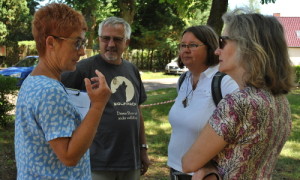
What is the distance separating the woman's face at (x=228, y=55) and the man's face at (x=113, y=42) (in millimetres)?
1457

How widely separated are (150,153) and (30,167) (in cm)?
465

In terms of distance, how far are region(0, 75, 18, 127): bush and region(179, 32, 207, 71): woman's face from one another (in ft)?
17.4

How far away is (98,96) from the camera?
174cm

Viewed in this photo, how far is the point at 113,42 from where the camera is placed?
320 centimetres

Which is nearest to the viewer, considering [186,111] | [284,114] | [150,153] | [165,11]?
[284,114]

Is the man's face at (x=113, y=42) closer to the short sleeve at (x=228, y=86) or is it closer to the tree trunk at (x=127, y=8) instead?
the short sleeve at (x=228, y=86)

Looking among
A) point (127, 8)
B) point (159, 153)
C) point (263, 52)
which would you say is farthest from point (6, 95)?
point (127, 8)

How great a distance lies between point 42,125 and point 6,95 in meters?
6.34

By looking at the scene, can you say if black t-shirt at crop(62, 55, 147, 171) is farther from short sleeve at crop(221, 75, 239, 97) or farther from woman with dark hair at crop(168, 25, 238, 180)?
short sleeve at crop(221, 75, 239, 97)

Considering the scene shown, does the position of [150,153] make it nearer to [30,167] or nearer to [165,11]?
[30,167]

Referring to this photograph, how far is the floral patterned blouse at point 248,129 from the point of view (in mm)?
1572

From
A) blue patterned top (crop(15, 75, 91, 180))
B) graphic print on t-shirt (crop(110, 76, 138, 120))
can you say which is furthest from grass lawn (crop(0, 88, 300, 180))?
blue patterned top (crop(15, 75, 91, 180))

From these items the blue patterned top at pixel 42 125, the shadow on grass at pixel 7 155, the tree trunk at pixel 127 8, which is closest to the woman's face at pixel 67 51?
the blue patterned top at pixel 42 125

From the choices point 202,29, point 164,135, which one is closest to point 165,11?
point 164,135
